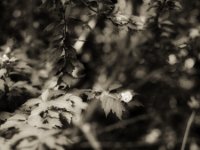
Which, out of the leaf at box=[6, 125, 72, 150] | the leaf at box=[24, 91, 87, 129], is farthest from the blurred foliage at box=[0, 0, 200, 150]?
the leaf at box=[6, 125, 72, 150]

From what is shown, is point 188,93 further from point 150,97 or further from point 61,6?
point 61,6

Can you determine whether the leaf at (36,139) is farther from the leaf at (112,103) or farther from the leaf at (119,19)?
the leaf at (119,19)

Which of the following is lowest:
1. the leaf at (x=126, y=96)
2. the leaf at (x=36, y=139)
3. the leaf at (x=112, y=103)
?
the leaf at (x=36, y=139)

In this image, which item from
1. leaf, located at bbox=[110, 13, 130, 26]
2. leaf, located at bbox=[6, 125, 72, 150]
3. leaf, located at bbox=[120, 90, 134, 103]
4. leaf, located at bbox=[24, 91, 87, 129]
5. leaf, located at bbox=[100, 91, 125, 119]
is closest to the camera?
leaf, located at bbox=[6, 125, 72, 150]

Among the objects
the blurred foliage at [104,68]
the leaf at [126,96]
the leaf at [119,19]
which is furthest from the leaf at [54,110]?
the leaf at [119,19]

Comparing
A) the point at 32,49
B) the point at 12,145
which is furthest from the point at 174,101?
the point at 12,145

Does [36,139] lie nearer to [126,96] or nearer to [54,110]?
[54,110]

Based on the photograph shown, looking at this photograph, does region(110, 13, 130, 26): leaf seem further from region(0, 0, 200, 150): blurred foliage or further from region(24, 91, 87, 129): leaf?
region(24, 91, 87, 129): leaf
